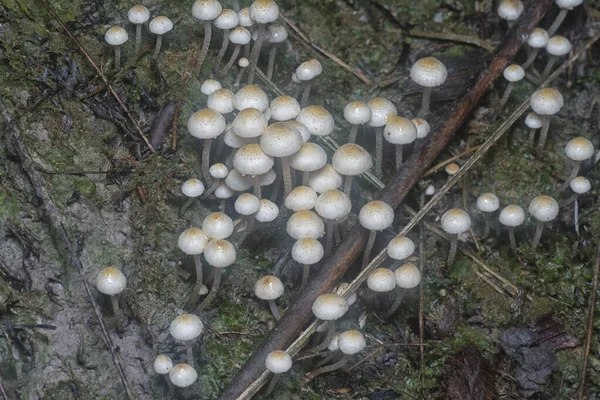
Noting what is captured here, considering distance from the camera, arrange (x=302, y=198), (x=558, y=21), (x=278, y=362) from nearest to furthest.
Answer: (x=278, y=362) → (x=302, y=198) → (x=558, y=21)

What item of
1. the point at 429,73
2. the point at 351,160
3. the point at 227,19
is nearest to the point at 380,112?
the point at 429,73

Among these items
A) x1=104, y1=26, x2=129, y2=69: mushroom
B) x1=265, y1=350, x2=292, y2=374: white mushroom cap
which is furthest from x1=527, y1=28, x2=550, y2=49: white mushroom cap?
x1=265, y1=350, x2=292, y2=374: white mushroom cap

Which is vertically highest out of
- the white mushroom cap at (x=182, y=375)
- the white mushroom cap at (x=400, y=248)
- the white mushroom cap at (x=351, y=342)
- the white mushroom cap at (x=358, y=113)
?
the white mushroom cap at (x=358, y=113)

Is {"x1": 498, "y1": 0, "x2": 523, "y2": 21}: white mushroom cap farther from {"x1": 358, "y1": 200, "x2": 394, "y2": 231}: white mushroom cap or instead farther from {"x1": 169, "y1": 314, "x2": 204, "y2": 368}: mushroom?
{"x1": 169, "y1": 314, "x2": 204, "y2": 368}: mushroom

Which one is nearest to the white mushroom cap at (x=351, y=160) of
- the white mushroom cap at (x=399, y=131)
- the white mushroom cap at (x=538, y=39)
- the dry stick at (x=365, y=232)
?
the white mushroom cap at (x=399, y=131)

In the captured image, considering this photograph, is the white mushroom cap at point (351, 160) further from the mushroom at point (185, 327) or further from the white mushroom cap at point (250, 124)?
the mushroom at point (185, 327)

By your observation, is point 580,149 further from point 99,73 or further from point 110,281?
point 99,73
